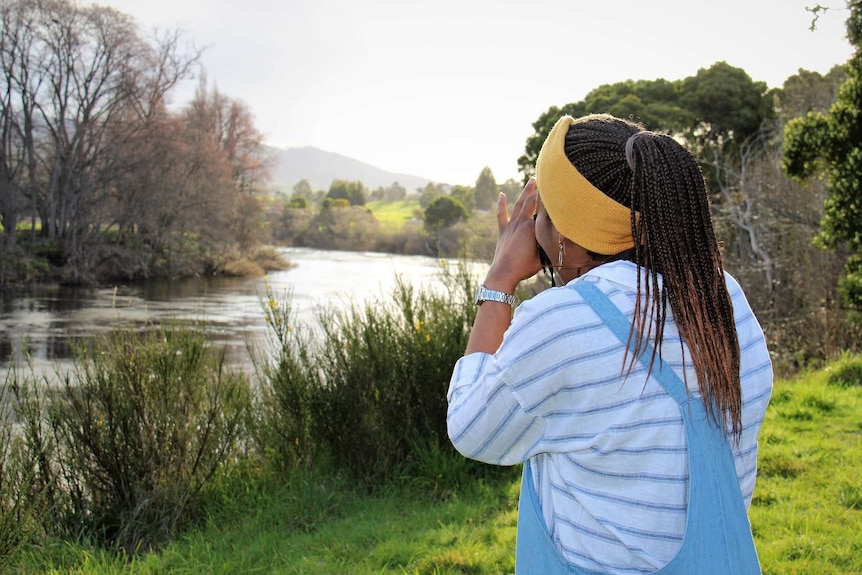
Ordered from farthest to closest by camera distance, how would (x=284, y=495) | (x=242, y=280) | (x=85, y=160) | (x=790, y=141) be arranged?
(x=242, y=280)
(x=85, y=160)
(x=790, y=141)
(x=284, y=495)

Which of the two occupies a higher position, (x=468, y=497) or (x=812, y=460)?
(x=812, y=460)

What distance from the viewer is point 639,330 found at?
1.16m

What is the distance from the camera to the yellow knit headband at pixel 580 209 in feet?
4.13

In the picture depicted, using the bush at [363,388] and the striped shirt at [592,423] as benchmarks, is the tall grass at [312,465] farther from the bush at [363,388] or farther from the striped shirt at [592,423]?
the striped shirt at [592,423]

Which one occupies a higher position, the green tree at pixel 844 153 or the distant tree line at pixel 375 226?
the distant tree line at pixel 375 226

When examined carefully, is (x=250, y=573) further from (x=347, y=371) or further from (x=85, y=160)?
(x=85, y=160)

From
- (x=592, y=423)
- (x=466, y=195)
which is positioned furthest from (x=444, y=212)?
(x=592, y=423)

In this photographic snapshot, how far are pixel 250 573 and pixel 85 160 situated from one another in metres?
26.1

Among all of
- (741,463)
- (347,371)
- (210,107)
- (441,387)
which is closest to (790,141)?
(441,387)

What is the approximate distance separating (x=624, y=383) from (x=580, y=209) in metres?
0.31

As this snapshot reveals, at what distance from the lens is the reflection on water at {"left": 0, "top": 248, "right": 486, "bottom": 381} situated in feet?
37.4

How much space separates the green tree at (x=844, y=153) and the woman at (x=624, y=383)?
6720 mm

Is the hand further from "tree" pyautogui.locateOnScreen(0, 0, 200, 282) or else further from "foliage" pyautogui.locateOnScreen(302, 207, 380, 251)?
"foliage" pyautogui.locateOnScreen(302, 207, 380, 251)

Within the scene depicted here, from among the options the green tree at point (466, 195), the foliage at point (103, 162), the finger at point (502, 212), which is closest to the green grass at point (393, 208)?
the green tree at point (466, 195)
